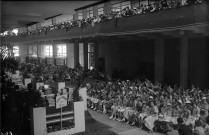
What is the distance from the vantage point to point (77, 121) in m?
10.6

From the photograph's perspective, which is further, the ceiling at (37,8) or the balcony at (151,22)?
the balcony at (151,22)

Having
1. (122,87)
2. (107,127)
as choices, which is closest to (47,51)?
(122,87)

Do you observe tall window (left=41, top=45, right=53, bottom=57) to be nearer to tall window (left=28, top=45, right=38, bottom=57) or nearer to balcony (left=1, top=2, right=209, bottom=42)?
tall window (left=28, top=45, right=38, bottom=57)

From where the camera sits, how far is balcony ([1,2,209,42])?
9695 mm

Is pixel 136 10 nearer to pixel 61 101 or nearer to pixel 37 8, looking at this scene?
pixel 61 101

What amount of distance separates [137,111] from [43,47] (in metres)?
24.6

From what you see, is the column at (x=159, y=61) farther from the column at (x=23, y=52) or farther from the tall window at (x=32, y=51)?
the column at (x=23, y=52)

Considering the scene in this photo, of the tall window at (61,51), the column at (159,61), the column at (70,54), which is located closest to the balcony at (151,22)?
the column at (159,61)

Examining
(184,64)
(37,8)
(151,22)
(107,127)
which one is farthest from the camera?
(184,64)

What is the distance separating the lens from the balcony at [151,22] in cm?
970

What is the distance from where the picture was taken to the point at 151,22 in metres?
11.6

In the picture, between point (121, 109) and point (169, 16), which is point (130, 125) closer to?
point (121, 109)

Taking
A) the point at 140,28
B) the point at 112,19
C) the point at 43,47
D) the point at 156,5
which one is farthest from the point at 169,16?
the point at 43,47

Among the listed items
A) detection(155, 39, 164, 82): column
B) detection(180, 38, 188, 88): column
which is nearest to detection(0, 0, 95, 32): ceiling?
detection(180, 38, 188, 88): column
